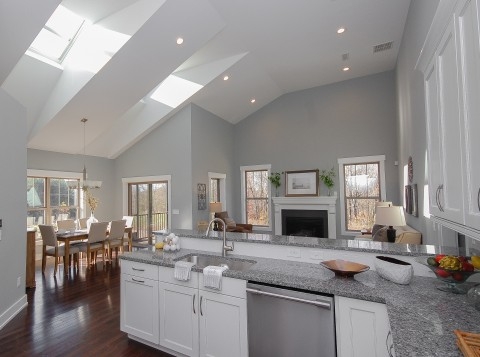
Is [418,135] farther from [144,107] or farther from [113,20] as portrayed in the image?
[144,107]

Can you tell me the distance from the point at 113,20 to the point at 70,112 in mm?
2049

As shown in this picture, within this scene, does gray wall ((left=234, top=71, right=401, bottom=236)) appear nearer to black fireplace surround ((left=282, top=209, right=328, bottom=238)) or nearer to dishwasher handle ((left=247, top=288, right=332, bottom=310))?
black fireplace surround ((left=282, top=209, right=328, bottom=238))

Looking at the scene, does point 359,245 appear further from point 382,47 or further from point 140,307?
point 382,47

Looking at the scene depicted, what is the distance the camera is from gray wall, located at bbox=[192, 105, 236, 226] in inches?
267

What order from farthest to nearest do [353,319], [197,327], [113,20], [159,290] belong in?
[113,20]
[159,290]
[197,327]
[353,319]

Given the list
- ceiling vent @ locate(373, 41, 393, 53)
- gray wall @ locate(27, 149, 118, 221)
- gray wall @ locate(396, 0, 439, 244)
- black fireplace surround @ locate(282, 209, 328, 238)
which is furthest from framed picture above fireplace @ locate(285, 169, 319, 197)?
gray wall @ locate(27, 149, 118, 221)

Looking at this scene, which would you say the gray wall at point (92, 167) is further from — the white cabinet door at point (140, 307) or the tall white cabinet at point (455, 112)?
the tall white cabinet at point (455, 112)

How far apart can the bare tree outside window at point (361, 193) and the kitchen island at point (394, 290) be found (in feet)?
16.1

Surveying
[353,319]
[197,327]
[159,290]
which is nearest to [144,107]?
[159,290]

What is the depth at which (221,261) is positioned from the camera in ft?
8.81

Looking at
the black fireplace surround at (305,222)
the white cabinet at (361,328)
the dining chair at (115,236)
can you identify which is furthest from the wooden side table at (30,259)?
the black fireplace surround at (305,222)

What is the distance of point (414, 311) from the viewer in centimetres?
134

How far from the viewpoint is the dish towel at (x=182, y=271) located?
87.0 inches

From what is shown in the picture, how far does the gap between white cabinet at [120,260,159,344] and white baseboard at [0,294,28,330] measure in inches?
60.3
